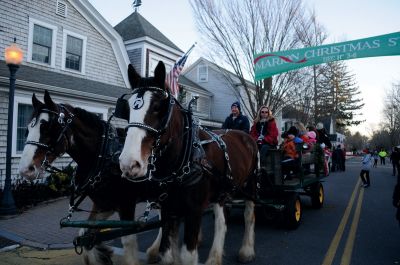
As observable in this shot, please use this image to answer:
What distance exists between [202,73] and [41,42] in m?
18.8

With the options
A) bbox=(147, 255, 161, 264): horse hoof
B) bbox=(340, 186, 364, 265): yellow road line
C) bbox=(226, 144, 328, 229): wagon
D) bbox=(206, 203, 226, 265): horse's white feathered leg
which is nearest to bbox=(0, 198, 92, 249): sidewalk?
bbox=(147, 255, 161, 264): horse hoof

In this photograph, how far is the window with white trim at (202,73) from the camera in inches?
1166

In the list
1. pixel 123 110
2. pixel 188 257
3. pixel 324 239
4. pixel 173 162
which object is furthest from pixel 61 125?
pixel 324 239

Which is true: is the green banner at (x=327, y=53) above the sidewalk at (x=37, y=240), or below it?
above

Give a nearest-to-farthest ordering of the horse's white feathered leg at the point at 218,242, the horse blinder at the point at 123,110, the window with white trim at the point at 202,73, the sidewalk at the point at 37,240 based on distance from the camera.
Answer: the horse blinder at the point at 123,110 < the horse's white feathered leg at the point at 218,242 < the sidewalk at the point at 37,240 < the window with white trim at the point at 202,73

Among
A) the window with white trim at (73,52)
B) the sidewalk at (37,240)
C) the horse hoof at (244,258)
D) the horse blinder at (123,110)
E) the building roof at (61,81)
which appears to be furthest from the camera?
the window with white trim at (73,52)

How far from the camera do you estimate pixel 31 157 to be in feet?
11.6

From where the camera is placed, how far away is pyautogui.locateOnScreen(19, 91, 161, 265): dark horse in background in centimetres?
361

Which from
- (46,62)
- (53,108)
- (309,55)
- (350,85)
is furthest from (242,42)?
(350,85)

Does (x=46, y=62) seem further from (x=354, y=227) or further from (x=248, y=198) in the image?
(x=354, y=227)

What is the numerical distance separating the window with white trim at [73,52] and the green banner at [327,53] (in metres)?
7.54

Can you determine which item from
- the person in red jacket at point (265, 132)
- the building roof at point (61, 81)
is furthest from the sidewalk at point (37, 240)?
the building roof at point (61, 81)

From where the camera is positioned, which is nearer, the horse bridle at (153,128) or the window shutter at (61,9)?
the horse bridle at (153,128)

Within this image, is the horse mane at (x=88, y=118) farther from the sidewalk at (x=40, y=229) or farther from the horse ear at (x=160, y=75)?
the sidewalk at (x=40, y=229)
